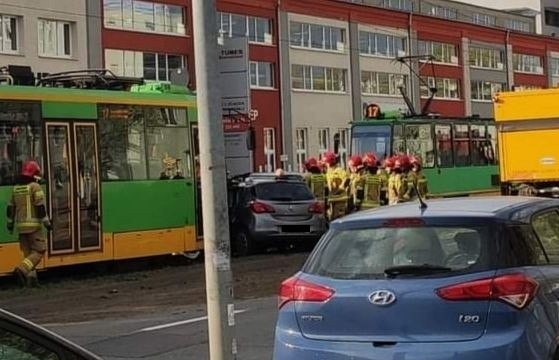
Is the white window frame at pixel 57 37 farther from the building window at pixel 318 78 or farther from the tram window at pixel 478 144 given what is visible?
the tram window at pixel 478 144

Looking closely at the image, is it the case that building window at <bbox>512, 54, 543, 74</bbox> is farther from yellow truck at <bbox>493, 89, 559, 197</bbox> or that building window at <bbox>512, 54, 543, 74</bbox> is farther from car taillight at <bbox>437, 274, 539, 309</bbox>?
car taillight at <bbox>437, 274, 539, 309</bbox>

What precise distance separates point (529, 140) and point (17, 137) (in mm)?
12494

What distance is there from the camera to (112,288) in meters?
15.8

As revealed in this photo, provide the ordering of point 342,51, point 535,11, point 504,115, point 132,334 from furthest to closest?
point 535,11 < point 342,51 < point 504,115 < point 132,334

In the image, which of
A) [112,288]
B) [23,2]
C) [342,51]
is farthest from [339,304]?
[342,51]

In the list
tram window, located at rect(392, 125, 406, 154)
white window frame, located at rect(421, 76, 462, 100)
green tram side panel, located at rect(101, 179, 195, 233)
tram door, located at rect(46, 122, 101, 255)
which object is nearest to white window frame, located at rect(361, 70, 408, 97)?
white window frame, located at rect(421, 76, 462, 100)

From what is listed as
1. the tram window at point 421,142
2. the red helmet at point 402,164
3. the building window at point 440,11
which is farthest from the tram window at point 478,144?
the building window at point 440,11

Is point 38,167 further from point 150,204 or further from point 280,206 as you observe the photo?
point 280,206

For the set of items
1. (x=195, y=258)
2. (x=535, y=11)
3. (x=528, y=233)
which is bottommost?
(x=195, y=258)

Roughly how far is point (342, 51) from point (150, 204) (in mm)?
45993

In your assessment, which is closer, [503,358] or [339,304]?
[503,358]

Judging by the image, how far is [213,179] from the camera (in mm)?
6727

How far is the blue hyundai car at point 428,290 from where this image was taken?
599cm

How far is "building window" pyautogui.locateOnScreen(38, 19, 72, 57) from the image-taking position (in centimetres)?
4609
